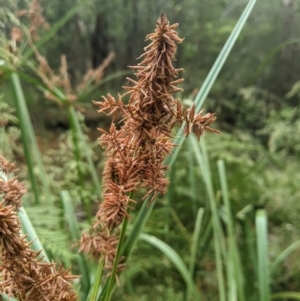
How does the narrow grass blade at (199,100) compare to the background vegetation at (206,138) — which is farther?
the background vegetation at (206,138)

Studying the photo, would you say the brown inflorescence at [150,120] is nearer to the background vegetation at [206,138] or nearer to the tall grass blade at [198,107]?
the tall grass blade at [198,107]

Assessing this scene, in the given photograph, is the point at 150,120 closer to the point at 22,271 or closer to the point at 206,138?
the point at 22,271

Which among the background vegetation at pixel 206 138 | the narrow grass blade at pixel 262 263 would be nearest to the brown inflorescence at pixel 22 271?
the narrow grass blade at pixel 262 263

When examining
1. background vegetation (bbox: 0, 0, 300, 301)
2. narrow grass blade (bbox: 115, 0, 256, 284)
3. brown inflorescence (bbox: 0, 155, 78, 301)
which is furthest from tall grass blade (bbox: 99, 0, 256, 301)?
background vegetation (bbox: 0, 0, 300, 301)

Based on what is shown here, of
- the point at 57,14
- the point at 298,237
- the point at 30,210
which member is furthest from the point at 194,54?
the point at 30,210

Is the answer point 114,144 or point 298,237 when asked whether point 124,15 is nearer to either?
point 298,237

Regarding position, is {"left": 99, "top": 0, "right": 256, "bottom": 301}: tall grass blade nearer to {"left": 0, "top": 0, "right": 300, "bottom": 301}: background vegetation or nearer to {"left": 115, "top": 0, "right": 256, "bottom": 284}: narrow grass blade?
{"left": 115, "top": 0, "right": 256, "bottom": 284}: narrow grass blade

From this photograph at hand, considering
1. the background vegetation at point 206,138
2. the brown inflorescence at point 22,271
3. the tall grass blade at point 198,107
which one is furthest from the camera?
the background vegetation at point 206,138
